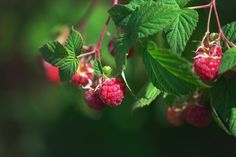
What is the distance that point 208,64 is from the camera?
1.48m

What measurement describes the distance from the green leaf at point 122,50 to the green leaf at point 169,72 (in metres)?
0.05

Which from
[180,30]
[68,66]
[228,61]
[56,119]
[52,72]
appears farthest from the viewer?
[56,119]

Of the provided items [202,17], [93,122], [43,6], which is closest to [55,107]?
[93,122]

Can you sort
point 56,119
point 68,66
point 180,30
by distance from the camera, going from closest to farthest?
point 180,30 → point 68,66 → point 56,119

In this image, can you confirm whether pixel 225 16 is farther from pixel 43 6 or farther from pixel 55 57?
pixel 43 6

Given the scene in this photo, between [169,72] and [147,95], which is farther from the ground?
[169,72]

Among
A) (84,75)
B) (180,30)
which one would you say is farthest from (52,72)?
(180,30)

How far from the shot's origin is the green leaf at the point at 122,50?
5.16 feet

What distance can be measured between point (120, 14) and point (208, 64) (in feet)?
0.91

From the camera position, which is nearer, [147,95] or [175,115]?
[147,95]

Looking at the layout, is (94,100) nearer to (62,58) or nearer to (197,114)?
(62,58)

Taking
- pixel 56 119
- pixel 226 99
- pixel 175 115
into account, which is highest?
pixel 226 99

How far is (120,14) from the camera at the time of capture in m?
1.62

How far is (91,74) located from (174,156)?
2352 millimetres
